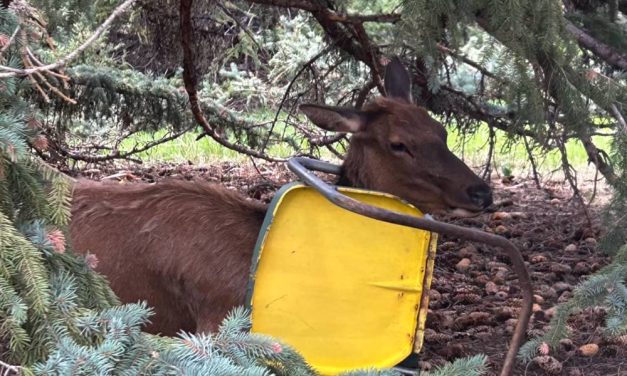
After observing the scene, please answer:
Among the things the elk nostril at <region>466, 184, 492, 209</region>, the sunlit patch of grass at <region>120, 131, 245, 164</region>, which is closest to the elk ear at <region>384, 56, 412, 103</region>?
the elk nostril at <region>466, 184, 492, 209</region>

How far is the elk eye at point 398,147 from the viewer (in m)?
4.39

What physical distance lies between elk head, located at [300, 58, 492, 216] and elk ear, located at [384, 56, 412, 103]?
288mm

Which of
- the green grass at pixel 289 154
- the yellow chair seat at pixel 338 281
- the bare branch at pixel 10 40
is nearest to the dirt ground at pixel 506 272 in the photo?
the green grass at pixel 289 154

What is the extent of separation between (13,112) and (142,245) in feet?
5.79

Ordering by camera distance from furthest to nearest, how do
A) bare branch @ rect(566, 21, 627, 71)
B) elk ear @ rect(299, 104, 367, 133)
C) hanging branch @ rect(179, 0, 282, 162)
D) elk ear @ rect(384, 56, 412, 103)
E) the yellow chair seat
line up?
hanging branch @ rect(179, 0, 282, 162) → elk ear @ rect(384, 56, 412, 103) → bare branch @ rect(566, 21, 627, 71) → elk ear @ rect(299, 104, 367, 133) → the yellow chair seat

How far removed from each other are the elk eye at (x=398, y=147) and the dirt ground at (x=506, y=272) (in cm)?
110

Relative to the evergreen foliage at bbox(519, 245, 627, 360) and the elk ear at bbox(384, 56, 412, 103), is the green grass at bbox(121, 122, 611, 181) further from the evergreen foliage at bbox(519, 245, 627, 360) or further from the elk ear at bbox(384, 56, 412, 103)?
the evergreen foliage at bbox(519, 245, 627, 360)

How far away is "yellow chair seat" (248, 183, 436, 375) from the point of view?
→ 3736 millimetres

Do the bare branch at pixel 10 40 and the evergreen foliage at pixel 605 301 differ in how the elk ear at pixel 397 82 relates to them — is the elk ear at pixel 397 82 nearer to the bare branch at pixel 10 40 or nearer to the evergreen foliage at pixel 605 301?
the evergreen foliage at pixel 605 301

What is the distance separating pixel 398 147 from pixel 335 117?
0.35 metres

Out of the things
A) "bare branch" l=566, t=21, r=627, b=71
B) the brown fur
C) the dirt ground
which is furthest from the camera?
the dirt ground

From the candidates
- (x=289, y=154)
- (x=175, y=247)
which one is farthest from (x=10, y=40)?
(x=289, y=154)

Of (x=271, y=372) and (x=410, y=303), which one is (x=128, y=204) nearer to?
(x=410, y=303)

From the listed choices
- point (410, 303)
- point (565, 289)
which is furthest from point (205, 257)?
point (565, 289)
